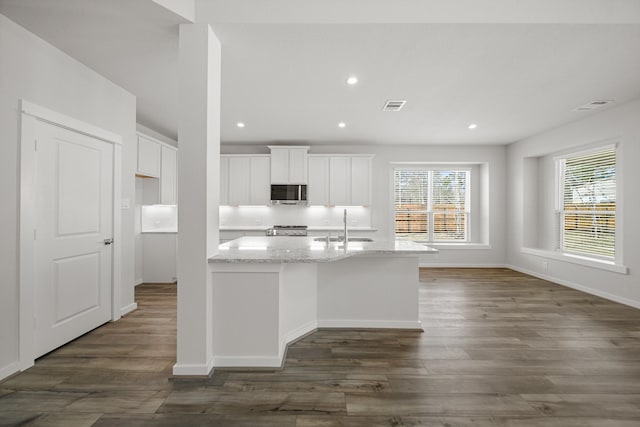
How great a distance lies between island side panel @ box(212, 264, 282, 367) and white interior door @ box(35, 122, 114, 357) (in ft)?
4.95

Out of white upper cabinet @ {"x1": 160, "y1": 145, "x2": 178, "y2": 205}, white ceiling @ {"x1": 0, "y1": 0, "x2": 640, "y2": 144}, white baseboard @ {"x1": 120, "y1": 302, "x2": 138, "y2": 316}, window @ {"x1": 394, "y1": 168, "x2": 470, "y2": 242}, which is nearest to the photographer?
white ceiling @ {"x1": 0, "y1": 0, "x2": 640, "y2": 144}

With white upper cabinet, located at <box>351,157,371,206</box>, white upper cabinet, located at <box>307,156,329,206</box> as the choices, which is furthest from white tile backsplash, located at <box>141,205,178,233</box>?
white upper cabinet, located at <box>351,157,371,206</box>

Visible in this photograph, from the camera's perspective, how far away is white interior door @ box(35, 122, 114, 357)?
262cm

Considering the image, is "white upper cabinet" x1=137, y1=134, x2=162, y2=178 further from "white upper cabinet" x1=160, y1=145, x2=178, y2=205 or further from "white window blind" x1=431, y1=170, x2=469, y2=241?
"white window blind" x1=431, y1=170, x2=469, y2=241

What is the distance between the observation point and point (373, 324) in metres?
3.25

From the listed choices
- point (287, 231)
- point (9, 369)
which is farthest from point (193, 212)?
point (287, 231)

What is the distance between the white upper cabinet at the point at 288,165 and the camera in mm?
6250

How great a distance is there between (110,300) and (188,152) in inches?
87.4

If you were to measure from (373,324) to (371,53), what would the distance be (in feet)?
8.53

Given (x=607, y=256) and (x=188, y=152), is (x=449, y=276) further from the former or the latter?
(x=188, y=152)

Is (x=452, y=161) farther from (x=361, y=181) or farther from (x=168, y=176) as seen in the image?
(x=168, y=176)

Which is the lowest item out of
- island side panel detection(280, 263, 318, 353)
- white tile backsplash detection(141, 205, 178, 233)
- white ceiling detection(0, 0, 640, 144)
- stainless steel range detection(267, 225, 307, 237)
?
island side panel detection(280, 263, 318, 353)

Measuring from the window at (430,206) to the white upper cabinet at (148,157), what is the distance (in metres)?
4.73

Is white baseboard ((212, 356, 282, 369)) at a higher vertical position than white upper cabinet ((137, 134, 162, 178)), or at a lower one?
lower
